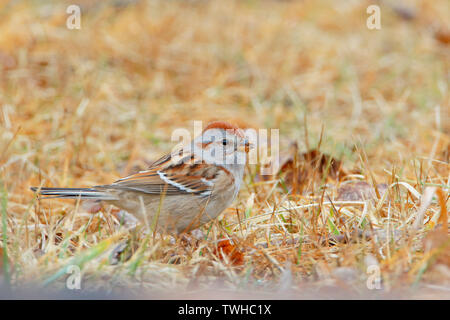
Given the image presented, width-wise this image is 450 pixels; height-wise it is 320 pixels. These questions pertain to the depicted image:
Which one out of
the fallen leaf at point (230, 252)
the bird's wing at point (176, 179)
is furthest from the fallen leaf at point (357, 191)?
the fallen leaf at point (230, 252)

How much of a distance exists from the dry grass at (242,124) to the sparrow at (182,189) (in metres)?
0.13

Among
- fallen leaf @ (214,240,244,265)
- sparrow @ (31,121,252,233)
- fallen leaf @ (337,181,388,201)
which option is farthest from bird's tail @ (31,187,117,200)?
fallen leaf @ (337,181,388,201)

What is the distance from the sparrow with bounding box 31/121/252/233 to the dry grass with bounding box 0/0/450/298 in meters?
0.13

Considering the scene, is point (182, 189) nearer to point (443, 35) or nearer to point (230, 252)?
point (230, 252)

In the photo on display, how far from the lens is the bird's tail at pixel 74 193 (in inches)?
117

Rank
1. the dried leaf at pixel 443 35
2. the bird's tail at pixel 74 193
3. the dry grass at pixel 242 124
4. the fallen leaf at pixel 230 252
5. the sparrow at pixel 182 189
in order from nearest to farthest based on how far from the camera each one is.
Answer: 1. the dry grass at pixel 242 124
2. the fallen leaf at pixel 230 252
3. the bird's tail at pixel 74 193
4. the sparrow at pixel 182 189
5. the dried leaf at pixel 443 35

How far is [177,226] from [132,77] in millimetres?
3273

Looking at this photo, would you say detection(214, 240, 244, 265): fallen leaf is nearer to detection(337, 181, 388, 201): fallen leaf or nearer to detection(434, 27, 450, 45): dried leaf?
detection(337, 181, 388, 201): fallen leaf

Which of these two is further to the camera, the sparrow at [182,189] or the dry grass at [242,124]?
the sparrow at [182,189]

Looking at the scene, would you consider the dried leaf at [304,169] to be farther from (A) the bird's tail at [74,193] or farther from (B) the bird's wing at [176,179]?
(A) the bird's tail at [74,193]

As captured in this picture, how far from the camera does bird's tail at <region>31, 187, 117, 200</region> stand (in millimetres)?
Result: 2979

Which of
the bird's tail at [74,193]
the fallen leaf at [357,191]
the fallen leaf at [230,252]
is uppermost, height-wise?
the bird's tail at [74,193]
